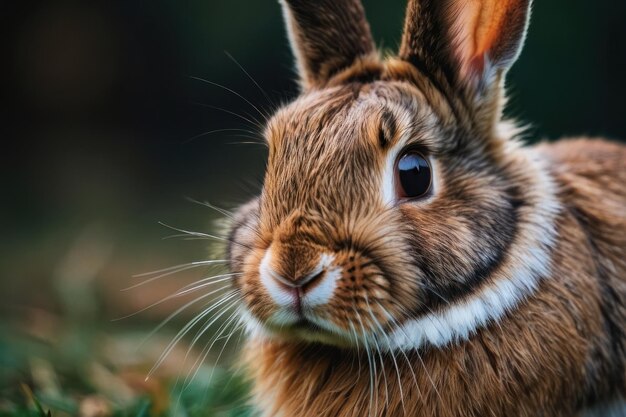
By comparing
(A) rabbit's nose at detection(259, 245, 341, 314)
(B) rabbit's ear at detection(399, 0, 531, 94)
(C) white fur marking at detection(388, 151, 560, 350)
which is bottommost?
(C) white fur marking at detection(388, 151, 560, 350)

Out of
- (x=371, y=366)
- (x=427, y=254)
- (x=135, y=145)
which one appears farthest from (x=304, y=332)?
(x=135, y=145)

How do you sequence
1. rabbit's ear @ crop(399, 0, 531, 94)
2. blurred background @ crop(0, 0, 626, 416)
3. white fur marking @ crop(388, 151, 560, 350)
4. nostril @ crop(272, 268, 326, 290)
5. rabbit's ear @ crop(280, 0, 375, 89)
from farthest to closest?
blurred background @ crop(0, 0, 626, 416)
rabbit's ear @ crop(280, 0, 375, 89)
rabbit's ear @ crop(399, 0, 531, 94)
white fur marking @ crop(388, 151, 560, 350)
nostril @ crop(272, 268, 326, 290)

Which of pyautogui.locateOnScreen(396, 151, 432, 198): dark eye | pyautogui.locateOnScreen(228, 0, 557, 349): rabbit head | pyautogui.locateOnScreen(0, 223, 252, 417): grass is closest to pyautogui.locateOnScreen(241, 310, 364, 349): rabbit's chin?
pyautogui.locateOnScreen(228, 0, 557, 349): rabbit head

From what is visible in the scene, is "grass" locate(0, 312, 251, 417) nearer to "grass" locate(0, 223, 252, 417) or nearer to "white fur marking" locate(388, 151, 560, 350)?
"grass" locate(0, 223, 252, 417)

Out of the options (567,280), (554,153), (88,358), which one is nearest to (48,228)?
(88,358)

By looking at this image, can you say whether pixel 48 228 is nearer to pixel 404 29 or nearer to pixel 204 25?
pixel 204 25

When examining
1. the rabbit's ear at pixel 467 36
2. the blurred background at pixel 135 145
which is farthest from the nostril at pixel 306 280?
the blurred background at pixel 135 145

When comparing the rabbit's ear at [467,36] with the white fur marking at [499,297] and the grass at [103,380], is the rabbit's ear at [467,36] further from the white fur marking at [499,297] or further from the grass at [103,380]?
the grass at [103,380]

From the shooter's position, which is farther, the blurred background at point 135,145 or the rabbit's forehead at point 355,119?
the blurred background at point 135,145
